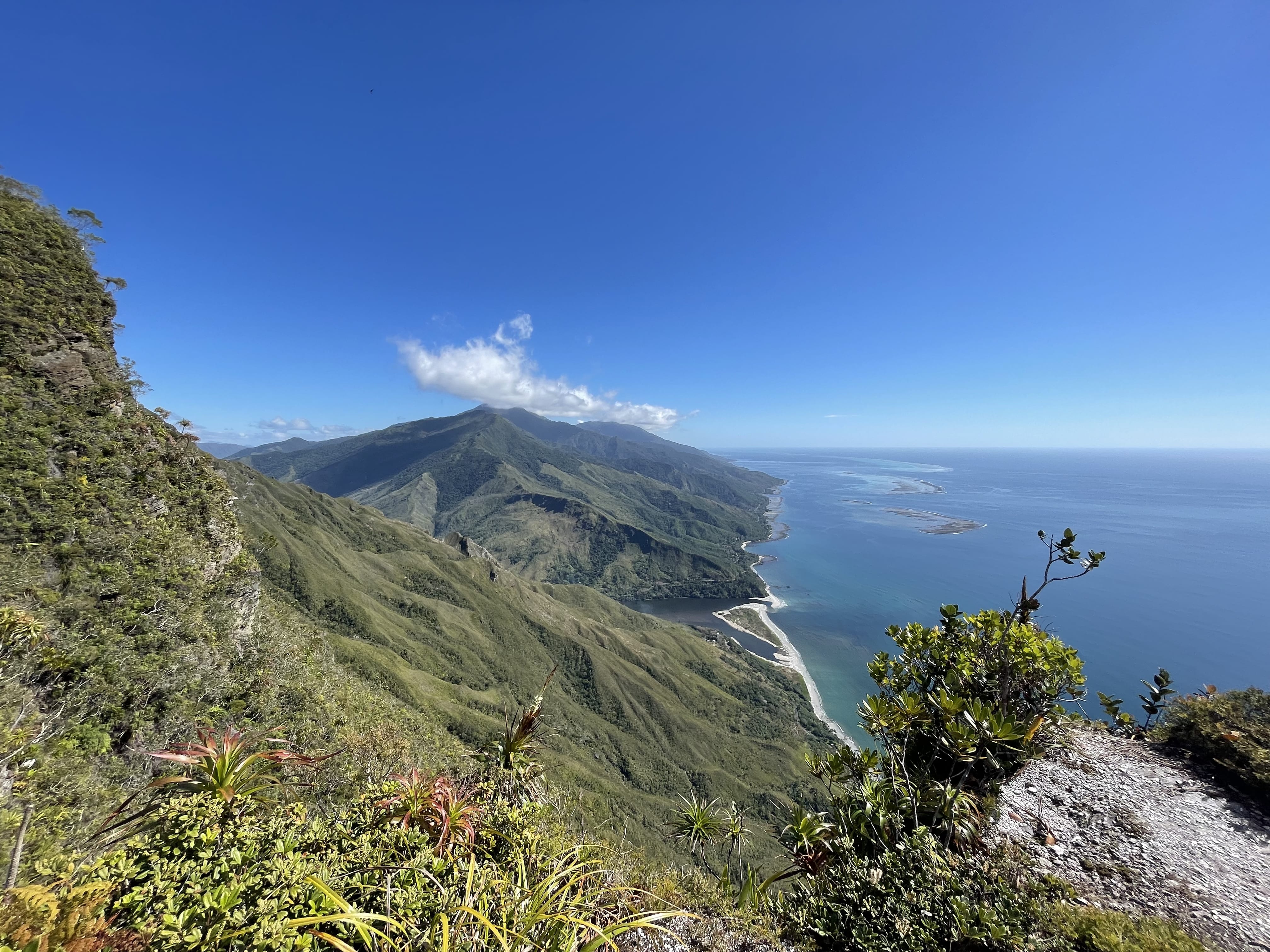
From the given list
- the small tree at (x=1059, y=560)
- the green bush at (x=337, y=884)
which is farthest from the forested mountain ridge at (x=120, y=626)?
the small tree at (x=1059, y=560)

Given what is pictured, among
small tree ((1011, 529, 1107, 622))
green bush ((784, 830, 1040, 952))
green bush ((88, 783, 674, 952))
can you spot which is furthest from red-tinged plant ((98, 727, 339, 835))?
small tree ((1011, 529, 1107, 622))

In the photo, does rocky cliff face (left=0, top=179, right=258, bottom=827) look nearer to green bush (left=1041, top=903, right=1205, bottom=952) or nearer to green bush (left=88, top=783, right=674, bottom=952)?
green bush (left=88, top=783, right=674, bottom=952)

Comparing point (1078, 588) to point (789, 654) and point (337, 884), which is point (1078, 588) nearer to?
point (789, 654)

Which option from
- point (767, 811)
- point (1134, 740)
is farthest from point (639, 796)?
point (1134, 740)

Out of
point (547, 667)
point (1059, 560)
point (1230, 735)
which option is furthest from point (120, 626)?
point (547, 667)

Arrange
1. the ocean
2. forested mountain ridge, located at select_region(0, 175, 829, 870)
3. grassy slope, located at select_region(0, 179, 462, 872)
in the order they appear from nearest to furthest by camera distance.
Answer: forested mountain ridge, located at select_region(0, 175, 829, 870)
grassy slope, located at select_region(0, 179, 462, 872)
the ocean

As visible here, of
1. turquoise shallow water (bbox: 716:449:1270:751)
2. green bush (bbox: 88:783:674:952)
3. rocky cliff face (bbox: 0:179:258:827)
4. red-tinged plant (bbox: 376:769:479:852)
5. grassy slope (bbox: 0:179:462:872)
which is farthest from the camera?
turquoise shallow water (bbox: 716:449:1270:751)
